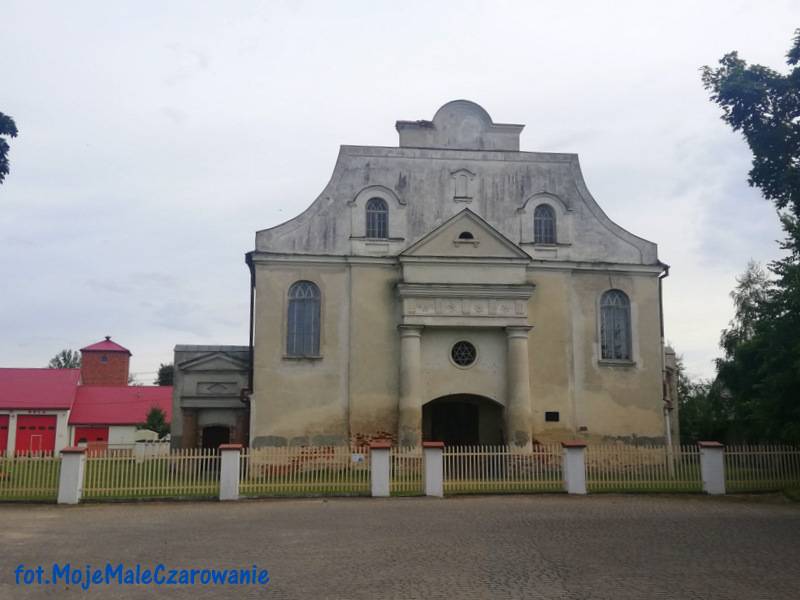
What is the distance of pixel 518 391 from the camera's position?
23953 millimetres

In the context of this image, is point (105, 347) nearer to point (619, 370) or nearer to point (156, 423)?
point (156, 423)

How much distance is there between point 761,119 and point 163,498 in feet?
50.4

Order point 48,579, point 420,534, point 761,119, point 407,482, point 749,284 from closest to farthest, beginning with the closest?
point 48,579, point 420,534, point 761,119, point 407,482, point 749,284

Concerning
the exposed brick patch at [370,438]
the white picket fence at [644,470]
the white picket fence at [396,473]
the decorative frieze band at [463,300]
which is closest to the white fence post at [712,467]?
the white picket fence at [396,473]

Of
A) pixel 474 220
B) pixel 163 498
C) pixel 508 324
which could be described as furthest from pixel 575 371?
pixel 163 498

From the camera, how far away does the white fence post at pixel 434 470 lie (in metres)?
18.3

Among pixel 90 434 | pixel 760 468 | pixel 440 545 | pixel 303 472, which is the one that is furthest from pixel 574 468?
pixel 90 434

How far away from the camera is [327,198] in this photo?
25.6 meters

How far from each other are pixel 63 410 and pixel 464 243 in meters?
30.1

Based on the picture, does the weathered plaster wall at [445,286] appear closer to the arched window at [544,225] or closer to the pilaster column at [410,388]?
the arched window at [544,225]

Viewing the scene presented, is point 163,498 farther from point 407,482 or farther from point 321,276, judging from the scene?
point 321,276

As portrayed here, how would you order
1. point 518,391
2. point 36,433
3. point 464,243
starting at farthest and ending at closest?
point 36,433 < point 464,243 < point 518,391

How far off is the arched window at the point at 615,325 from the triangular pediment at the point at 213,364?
12242 millimetres

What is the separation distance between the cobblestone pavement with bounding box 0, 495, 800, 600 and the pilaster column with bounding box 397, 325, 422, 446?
232 inches
